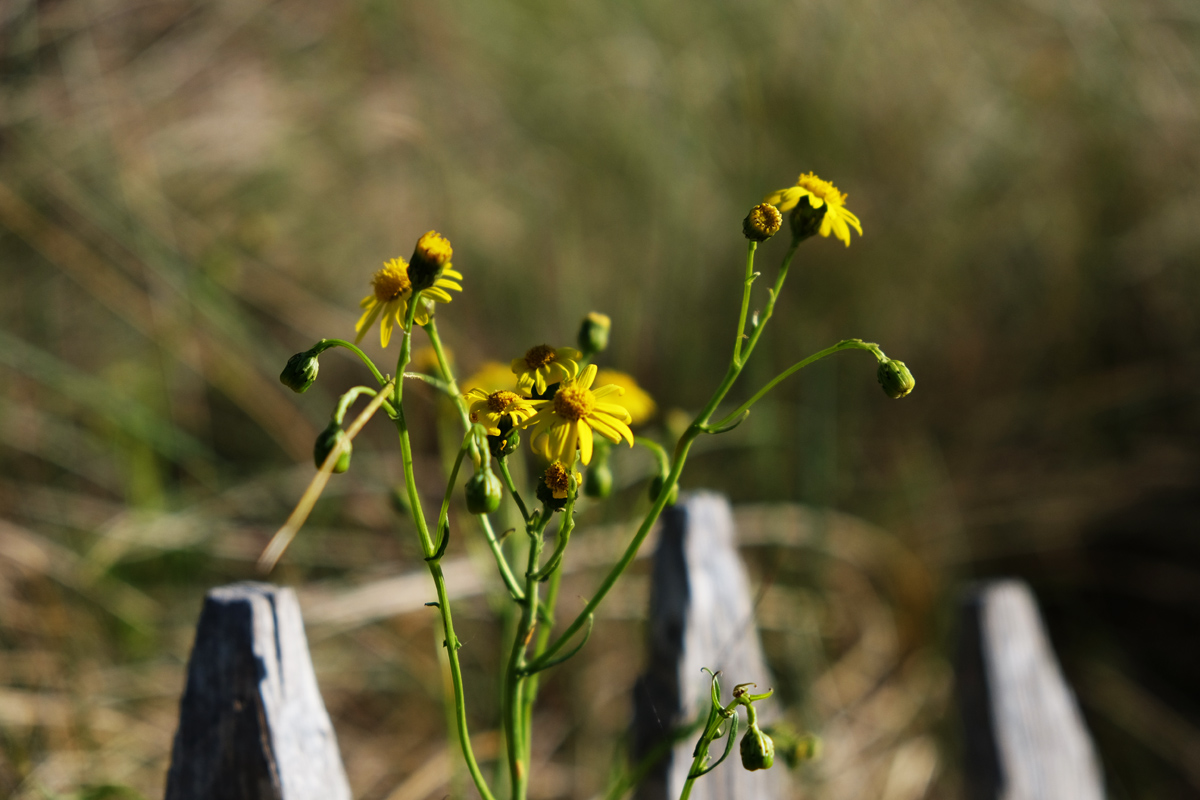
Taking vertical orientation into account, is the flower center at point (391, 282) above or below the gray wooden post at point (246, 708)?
above

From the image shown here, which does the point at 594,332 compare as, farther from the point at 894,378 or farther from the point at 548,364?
the point at 894,378

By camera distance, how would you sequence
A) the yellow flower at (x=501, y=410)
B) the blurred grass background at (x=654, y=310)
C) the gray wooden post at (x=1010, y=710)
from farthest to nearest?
1. the blurred grass background at (x=654, y=310)
2. the gray wooden post at (x=1010, y=710)
3. the yellow flower at (x=501, y=410)

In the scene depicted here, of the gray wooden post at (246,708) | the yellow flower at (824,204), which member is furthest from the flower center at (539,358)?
the gray wooden post at (246,708)

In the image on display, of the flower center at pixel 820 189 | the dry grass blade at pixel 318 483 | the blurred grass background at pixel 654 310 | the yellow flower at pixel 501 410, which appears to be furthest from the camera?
the blurred grass background at pixel 654 310

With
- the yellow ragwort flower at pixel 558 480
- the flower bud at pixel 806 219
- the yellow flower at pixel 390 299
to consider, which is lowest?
the yellow ragwort flower at pixel 558 480

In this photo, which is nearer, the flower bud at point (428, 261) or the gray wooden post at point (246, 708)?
the flower bud at point (428, 261)

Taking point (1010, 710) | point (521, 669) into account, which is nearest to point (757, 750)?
point (521, 669)

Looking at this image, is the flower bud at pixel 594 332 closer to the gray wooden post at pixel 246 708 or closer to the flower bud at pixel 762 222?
the flower bud at pixel 762 222

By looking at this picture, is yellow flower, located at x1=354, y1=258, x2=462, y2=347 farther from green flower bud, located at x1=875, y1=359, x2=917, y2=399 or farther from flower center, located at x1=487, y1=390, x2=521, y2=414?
green flower bud, located at x1=875, y1=359, x2=917, y2=399
